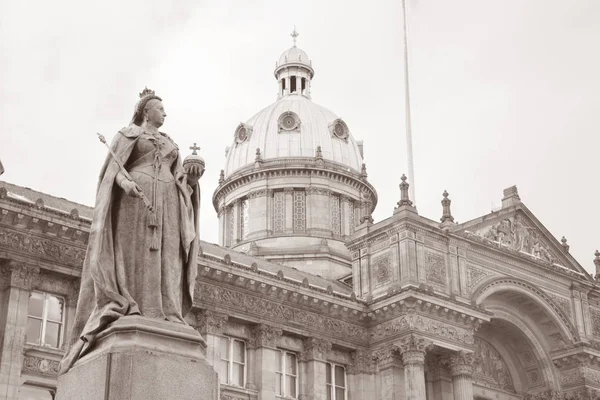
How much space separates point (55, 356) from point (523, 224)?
80.2 ft

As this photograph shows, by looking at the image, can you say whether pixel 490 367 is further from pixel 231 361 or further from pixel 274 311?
pixel 231 361

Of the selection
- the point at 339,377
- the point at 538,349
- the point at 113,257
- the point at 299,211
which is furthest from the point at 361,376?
the point at 113,257

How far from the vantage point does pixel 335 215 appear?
2223 inches

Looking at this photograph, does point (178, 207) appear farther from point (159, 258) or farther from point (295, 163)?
point (295, 163)

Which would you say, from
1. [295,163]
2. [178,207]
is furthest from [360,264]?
[178,207]

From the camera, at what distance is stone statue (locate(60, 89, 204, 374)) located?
10094mm

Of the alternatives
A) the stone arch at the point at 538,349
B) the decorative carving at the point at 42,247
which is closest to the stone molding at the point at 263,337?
the decorative carving at the point at 42,247

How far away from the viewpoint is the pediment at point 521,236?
148 feet

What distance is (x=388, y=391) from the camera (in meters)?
40.0

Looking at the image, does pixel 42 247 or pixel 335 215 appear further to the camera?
pixel 335 215

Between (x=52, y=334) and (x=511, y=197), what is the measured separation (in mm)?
24110

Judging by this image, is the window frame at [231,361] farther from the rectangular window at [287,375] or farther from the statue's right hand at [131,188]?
the statue's right hand at [131,188]

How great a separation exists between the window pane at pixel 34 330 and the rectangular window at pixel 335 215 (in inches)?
1008

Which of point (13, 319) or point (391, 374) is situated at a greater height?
point (391, 374)
